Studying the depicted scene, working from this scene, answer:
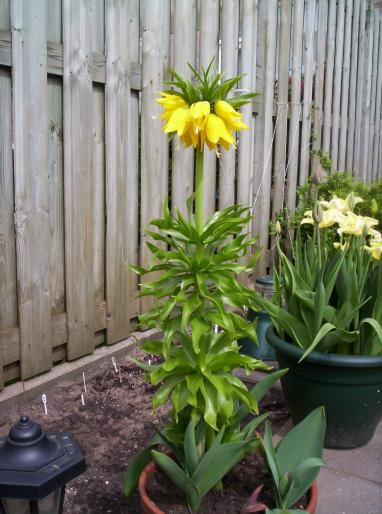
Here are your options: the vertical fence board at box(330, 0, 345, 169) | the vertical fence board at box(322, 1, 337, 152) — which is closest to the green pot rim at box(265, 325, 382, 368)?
the vertical fence board at box(322, 1, 337, 152)

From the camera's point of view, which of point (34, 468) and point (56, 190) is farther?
point (56, 190)

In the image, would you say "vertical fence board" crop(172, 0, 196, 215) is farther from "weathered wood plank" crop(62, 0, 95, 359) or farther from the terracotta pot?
the terracotta pot

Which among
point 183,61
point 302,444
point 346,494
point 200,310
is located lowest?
point 346,494

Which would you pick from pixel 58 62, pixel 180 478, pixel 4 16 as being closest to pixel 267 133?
pixel 58 62

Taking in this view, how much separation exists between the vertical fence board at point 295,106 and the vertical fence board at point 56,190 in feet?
8.75

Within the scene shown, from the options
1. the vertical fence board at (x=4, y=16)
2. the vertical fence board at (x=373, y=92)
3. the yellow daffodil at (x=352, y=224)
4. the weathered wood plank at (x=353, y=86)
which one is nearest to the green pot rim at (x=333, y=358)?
the yellow daffodil at (x=352, y=224)

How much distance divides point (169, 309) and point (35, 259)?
4.31 ft

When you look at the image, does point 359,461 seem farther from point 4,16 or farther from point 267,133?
point 267,133

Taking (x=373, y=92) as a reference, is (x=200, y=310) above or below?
below

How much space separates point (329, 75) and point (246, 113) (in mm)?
1629

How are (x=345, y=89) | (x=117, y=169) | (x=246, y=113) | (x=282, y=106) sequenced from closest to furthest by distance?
(x=117, y=169), (x=246, y=113), (x=282, y=106), (x=345, y=89)

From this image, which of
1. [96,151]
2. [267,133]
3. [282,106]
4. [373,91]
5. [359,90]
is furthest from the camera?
[373,91]

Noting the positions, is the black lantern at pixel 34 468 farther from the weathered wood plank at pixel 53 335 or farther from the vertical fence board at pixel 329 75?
the vertical fence board at pixel 329 75

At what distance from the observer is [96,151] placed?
312 cm
